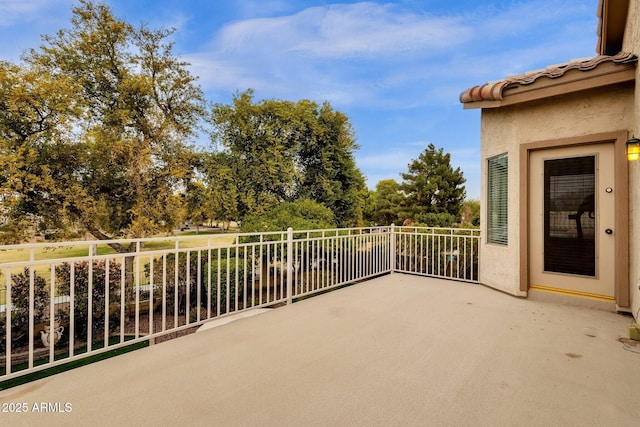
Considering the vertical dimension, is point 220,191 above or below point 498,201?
above

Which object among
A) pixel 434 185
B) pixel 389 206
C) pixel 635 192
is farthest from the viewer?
pixel 389 206

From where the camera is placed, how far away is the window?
14.6 ft

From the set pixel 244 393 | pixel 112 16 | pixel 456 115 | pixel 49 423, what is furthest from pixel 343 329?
pixel 112 16

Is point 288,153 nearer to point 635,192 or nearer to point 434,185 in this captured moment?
point 434,185

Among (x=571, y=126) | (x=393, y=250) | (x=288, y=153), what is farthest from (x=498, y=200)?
(x=288, y=153)

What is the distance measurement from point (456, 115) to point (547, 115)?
8.52 metres

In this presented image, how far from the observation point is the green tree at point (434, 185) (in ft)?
51.9

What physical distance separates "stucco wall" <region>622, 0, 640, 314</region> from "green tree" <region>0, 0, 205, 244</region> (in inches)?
417

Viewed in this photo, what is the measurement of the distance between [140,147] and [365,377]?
10.3 meters

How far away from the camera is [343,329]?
118 inches

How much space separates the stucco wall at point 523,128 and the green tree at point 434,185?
35.9ft

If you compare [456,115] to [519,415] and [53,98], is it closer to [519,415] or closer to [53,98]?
[519,415]

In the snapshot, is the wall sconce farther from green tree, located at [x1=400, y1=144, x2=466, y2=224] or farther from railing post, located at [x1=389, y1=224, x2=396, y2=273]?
green tree, located at [x1=400, y1=144, x2=466, y2=224]

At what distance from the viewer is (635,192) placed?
321 centimetres
